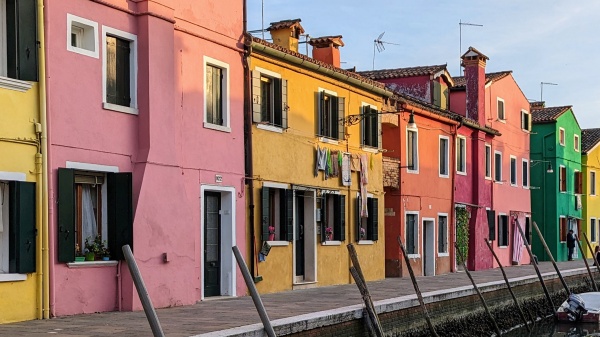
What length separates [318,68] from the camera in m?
21.6

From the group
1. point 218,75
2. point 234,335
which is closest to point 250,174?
point 218,75

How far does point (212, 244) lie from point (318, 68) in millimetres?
5905

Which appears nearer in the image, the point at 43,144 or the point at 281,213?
the point at 43,144

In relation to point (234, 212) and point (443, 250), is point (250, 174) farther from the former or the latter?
point (443, 250)

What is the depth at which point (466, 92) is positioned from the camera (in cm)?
3425

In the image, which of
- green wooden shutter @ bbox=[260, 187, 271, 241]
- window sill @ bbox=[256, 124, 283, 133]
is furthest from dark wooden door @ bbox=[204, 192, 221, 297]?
window sill @ bbox=[256, 124, 283, 133]

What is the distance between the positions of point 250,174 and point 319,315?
19.9 feet

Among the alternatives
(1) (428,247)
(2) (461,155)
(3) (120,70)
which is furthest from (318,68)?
(2) (461,155)

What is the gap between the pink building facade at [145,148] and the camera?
44.6 feet

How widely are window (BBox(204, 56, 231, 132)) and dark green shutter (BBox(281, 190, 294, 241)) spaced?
2850 millimetres

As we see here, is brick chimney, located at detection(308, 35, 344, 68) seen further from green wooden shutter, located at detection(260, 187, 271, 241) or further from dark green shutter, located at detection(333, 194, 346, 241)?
green wooden shutter, located at detection(260, 187, 271, 241)

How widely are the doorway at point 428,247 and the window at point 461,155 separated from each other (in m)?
3.40

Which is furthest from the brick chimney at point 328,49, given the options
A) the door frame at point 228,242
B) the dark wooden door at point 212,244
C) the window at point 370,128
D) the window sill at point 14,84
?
the window sill at point 14,84

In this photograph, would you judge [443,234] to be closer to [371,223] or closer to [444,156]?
[444,156]
